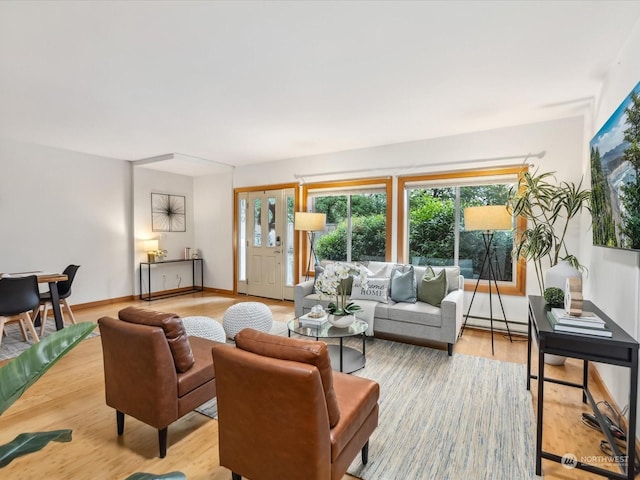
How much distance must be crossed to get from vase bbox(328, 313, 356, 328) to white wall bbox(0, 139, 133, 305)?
468 centimetres

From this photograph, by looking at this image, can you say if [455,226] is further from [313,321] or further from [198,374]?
[198,374]

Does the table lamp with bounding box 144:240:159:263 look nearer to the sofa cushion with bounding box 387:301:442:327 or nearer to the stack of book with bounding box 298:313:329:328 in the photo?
the stack of book with bounding box 298:313:329:328

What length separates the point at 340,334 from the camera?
114 inches

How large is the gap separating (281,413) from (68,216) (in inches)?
219

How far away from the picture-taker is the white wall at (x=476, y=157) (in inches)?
151

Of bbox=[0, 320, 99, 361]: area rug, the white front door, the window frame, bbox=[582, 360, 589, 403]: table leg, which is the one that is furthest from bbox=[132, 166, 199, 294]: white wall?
bbox=[582, 360, 589, 403]: table leg

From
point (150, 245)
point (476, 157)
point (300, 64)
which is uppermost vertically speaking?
point (300, 64)

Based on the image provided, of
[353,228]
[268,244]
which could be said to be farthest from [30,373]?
[268,244]

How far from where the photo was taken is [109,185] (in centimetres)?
582

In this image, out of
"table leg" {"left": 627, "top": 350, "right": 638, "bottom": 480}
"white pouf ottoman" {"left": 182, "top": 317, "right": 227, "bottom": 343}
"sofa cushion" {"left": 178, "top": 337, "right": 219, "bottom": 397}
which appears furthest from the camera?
"white pouf ottoman" {"left": 182, "top": 317, "right": 227, "bottom": 343}

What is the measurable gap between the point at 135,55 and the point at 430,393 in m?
3.52

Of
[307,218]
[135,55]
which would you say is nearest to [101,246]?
[307,218]

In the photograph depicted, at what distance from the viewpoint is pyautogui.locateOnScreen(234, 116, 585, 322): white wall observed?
12.6 ft

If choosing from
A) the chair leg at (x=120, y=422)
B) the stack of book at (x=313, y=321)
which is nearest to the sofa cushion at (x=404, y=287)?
the stack of book at (x=313, y=321)
